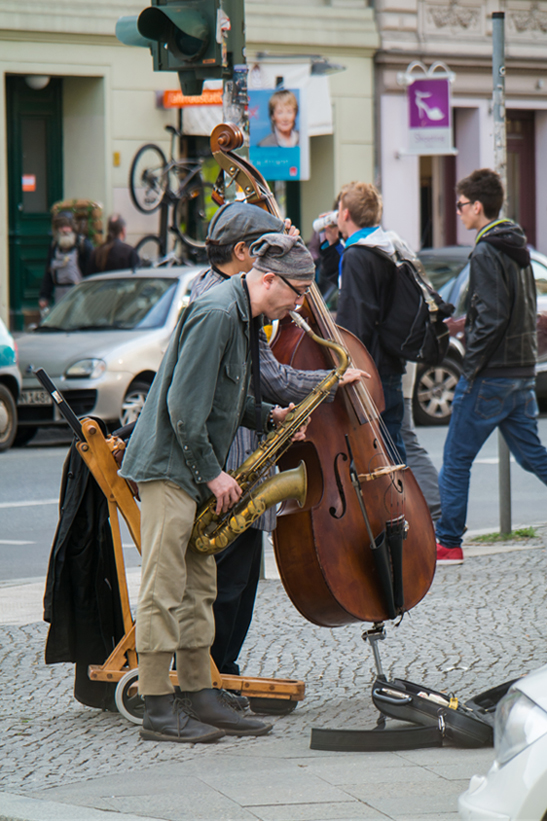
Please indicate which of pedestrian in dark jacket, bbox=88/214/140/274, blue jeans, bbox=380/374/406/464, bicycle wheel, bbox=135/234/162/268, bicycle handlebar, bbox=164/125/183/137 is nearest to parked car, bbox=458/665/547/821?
blue jeans, bbox=380/374/406/464

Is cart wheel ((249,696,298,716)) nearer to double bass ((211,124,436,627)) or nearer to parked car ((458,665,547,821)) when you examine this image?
double bass ((211,124,436,627))

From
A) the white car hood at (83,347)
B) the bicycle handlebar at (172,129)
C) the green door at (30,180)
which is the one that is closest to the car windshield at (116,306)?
the white car hood at (83,347)

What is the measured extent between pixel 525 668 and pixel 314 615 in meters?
1.13

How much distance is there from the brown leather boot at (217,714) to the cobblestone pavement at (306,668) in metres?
0.05

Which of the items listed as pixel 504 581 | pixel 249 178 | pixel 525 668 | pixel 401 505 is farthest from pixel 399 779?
pixel 504 581

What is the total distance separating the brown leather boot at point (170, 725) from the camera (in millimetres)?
4668

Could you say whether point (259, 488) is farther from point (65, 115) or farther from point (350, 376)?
point (65, 115)

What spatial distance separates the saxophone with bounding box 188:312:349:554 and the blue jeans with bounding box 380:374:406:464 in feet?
9.76

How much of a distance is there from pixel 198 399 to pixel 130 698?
116 centimetres

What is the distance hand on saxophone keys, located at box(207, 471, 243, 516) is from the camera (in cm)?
454

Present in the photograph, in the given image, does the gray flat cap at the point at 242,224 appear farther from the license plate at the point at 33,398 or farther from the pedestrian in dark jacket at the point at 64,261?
the pedestrian in dark jacket at the point at 64,261

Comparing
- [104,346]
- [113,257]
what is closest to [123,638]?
[104,346]

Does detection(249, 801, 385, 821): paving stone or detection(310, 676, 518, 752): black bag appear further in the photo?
detection(310, 676, 518, 752): black bag

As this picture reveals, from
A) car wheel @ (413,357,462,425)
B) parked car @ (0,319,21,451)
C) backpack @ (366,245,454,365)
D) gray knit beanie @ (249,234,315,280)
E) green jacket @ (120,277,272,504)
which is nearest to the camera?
green jacket @ (120,277,272,504)
